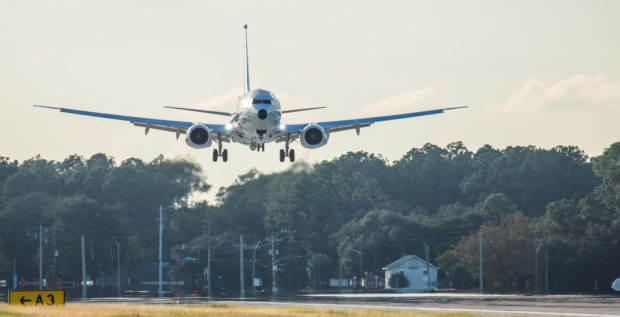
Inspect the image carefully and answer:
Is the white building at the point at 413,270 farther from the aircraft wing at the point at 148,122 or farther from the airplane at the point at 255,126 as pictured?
the aircraft wing at the point at 148,122

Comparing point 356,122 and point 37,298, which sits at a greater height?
point 356,122

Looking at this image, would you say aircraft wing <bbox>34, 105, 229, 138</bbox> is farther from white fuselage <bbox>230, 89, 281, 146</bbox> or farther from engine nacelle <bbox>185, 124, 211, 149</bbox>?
white fuselage <bbox>230, 89, 281, 146</bbox>

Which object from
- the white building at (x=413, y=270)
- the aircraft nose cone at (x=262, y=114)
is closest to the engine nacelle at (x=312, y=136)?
the aircraft nose cone at (x=262, y=114)

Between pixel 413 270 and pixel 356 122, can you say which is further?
pixel 413 270

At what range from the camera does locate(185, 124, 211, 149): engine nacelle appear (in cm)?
6919

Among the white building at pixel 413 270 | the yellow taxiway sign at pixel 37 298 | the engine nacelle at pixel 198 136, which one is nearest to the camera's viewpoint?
the yellow taxiway sign at pixel 37 298

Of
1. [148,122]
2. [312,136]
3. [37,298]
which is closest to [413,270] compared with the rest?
[312,136]

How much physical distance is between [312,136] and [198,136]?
8.21 meters

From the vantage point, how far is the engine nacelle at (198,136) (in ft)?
227

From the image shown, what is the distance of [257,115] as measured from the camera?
216 ft

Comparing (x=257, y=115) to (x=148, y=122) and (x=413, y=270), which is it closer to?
(x=148, y=122)

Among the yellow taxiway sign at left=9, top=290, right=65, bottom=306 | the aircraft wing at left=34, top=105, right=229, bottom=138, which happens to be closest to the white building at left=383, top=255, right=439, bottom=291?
the aircraft wing at left=34, top=105, right=229, bottom=138

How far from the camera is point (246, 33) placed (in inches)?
3932

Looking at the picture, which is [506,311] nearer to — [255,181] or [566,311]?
[566,311]
